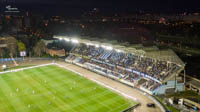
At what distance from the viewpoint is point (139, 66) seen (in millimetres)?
39562

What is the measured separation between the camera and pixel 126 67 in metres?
41.1

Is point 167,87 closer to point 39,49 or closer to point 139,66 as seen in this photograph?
point 139,66

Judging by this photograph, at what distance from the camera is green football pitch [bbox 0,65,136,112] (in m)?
26.7

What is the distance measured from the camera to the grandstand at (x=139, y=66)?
33031 millimetres

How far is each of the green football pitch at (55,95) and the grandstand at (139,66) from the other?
6.47 metres

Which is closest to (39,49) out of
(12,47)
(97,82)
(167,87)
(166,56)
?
(12,47)

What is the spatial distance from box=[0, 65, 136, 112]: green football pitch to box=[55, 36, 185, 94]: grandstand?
6474 mm

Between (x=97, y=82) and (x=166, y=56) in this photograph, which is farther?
(x=97, y=82)

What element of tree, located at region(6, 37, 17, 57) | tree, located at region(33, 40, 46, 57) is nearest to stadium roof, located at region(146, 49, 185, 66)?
tree, located at region(33, 40, 46, 57)

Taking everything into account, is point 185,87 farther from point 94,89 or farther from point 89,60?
point 89,60

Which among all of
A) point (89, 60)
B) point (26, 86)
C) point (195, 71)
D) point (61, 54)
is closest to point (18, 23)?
point (61, 54)

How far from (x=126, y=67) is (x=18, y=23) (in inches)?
3997

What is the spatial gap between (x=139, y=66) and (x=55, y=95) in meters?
18.9

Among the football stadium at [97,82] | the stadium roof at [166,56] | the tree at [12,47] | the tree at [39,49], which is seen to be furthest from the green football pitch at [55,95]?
the tree at [12,47]
